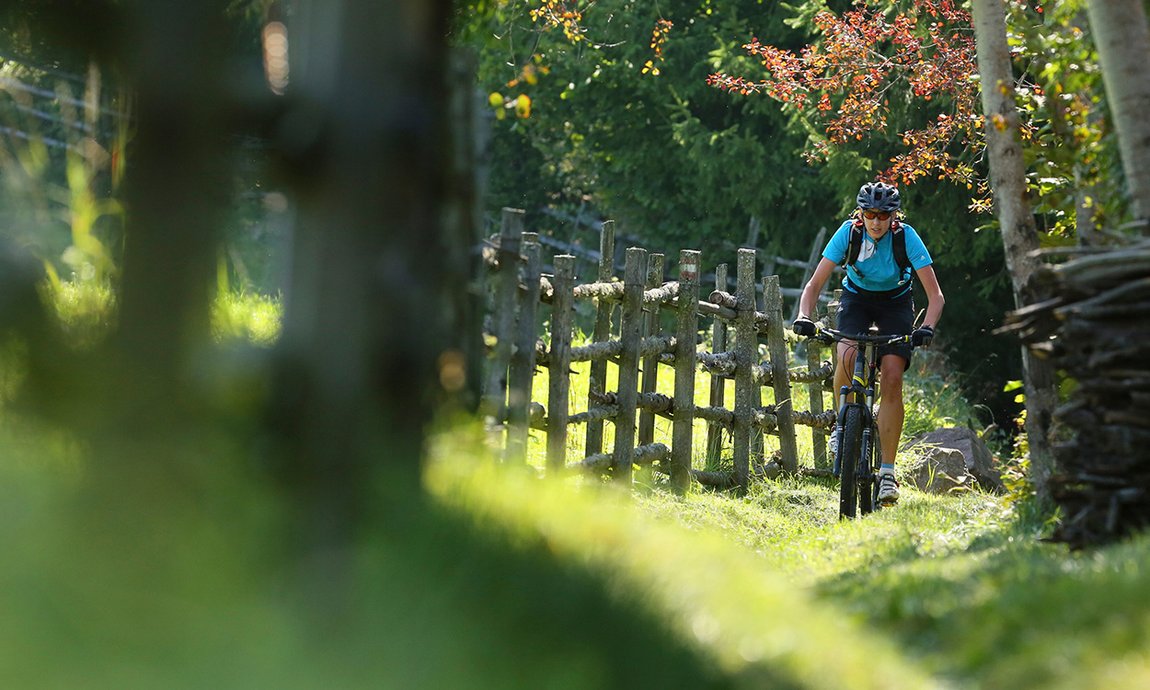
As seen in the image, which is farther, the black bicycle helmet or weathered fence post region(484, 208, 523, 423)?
the black bicycle helmet

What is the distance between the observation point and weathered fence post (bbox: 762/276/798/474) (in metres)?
12.0

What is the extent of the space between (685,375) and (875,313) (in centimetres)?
187

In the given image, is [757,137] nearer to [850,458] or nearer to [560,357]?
[560,357]

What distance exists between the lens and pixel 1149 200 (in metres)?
5.68

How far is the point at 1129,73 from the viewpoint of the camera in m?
5.62

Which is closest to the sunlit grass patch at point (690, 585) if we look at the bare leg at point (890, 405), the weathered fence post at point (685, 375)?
the bare leg at point (890, 405)

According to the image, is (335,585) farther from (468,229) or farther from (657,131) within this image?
(657,131)

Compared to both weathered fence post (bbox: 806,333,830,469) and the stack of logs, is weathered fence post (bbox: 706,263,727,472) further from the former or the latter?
the stack of logs

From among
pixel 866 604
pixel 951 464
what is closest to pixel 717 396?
pixel 951 464

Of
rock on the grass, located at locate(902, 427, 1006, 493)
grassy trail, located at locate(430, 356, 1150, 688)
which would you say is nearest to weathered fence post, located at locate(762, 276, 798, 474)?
rock on the grass, located at locate(902, 427, 1006, 493)

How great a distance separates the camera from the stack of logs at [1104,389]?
539cm

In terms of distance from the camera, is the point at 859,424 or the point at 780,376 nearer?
the point at 859,424

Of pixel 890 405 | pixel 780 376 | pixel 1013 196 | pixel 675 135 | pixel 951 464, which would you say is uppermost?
pixel 675 135

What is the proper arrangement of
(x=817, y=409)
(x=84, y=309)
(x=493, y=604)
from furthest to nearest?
(x=817, y=409)
(x=84, y=309)
(x=493, y=604)
